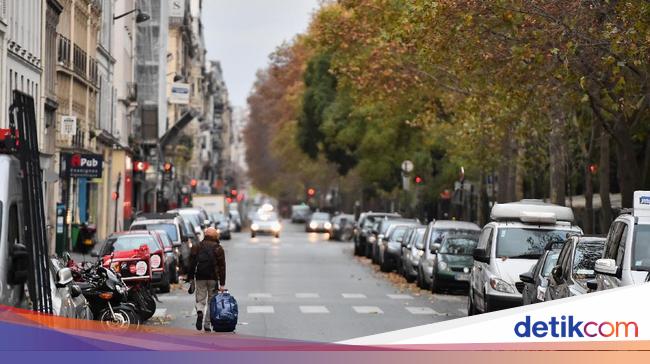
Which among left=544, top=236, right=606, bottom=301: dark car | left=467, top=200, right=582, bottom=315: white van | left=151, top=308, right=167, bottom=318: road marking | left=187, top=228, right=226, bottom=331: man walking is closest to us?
left=544, top=236, right=606, bottom=301: dark car

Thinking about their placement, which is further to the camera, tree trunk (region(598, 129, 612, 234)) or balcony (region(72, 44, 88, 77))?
balcony (region(72, 44, 88, 77))

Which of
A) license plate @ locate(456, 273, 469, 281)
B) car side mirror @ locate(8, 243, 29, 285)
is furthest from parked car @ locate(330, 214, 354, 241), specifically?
car side mirror @ locate(8, 243, 29, 285)

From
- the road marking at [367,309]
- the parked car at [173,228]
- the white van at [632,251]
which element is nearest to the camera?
the white van at [632,251]

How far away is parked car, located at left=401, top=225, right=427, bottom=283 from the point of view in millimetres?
42281

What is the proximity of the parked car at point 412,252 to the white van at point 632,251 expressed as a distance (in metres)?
25.2

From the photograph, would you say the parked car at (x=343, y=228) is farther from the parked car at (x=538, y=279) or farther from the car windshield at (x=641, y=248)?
the car windshield at (x=641, y=248)

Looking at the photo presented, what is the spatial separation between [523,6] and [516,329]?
2132cm

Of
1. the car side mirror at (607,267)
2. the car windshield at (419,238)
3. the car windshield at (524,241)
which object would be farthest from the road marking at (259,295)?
the car side mirror at (607,267)

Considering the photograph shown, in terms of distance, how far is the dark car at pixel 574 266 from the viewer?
60.6 ft

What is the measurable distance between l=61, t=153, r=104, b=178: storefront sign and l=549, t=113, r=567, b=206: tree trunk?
13.8 meters

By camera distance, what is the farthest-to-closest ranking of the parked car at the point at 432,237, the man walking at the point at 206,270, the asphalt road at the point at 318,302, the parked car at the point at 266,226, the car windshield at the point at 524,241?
the parked car at the point at 266,226
the parked car at the point at 432,237
the car windshield at the point at 524,241
the asphalt road at the point at 318,302
the man walking at the point at 206,270

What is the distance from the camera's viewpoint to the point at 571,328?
7.80 m

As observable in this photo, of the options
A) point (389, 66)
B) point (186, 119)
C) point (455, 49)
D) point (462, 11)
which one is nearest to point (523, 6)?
point (462, 11)

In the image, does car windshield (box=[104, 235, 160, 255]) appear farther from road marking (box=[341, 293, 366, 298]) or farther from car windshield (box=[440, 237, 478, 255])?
car windshield (box=[440, 237, 478, 255])
